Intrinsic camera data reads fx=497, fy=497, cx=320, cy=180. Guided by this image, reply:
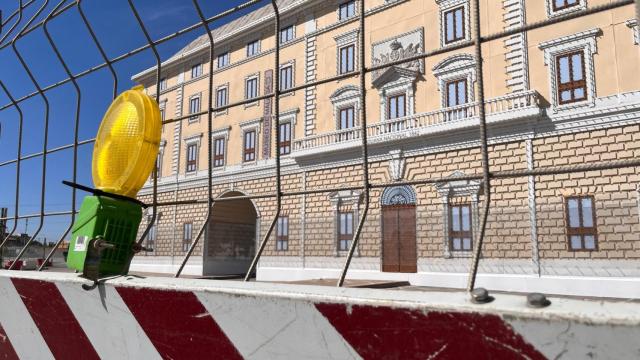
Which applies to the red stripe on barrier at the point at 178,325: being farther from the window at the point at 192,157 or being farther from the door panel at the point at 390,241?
the window at the point at 192,157

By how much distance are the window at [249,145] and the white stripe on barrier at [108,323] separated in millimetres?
20497

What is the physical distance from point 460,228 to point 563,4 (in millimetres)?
6987

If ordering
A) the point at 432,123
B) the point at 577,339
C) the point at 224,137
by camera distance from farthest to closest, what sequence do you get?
the point at 224,137 < the point at 432,123 < the point at 577,339

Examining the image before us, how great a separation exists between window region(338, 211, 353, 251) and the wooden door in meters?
1.10

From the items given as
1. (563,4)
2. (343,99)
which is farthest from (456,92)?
(343,99)

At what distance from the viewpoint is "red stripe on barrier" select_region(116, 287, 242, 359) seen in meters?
1.00

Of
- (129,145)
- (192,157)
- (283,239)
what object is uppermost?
(192,157)

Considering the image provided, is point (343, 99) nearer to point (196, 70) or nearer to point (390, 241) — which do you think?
point (390, 241)

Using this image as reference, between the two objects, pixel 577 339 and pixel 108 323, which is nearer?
pixel 577 339

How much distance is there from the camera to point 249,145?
21938 mm

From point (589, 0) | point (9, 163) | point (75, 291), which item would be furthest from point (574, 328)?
point (589, 0)

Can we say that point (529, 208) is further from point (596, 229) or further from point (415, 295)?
point (415, 295)

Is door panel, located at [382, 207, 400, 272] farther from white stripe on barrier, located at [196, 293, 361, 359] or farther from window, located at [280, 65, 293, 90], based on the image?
white stripe on barrier, located at [196, 293, 361, 359]

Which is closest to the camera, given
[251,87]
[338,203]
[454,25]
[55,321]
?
[55,321]
